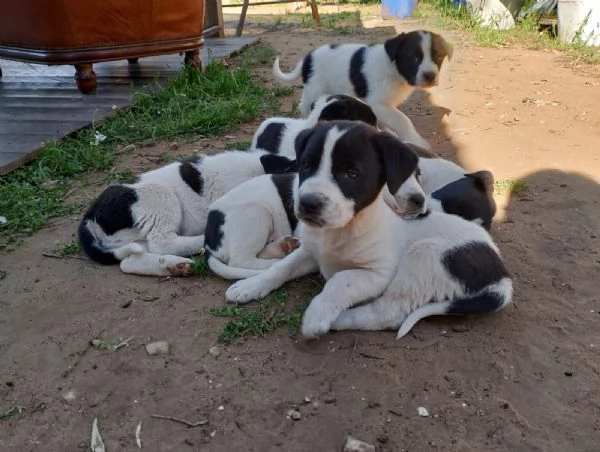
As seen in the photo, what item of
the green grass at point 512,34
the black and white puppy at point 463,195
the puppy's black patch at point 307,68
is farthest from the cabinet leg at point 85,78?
the green grass at point 512,34

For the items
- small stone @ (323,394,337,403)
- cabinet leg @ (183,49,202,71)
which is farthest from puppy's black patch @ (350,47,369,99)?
small stone @ (323,394,337,403)

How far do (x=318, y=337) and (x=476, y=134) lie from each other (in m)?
3.94

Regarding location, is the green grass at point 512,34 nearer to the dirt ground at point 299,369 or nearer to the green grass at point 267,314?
the dirt ground at point 299,369

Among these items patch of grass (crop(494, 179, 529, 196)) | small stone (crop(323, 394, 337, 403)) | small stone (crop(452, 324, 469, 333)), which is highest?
small stone (crop(323, 394, 337, 403))

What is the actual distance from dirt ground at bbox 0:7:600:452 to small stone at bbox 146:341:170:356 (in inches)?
1.7

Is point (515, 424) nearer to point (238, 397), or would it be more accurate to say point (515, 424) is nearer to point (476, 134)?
point (238, 397)

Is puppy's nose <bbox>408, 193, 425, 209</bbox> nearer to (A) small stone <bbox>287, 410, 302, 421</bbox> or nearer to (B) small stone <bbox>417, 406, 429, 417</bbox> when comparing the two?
(B) small stone <bbox>417, 406, 429, 417</bbox>

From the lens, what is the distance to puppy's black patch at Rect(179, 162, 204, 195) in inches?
166

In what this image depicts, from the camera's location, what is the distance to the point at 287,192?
3.79 meters

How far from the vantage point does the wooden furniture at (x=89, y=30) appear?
6.94 m

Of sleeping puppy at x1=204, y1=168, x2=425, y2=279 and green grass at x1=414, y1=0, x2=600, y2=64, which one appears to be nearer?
sleeping puppy at x1=204, y1=168, x2=425, y2=279

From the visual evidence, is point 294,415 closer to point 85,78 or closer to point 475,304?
point 475,304

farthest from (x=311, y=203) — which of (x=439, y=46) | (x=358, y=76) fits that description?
(x=358, y=76)

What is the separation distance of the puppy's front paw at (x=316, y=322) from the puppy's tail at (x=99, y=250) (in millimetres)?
1341
